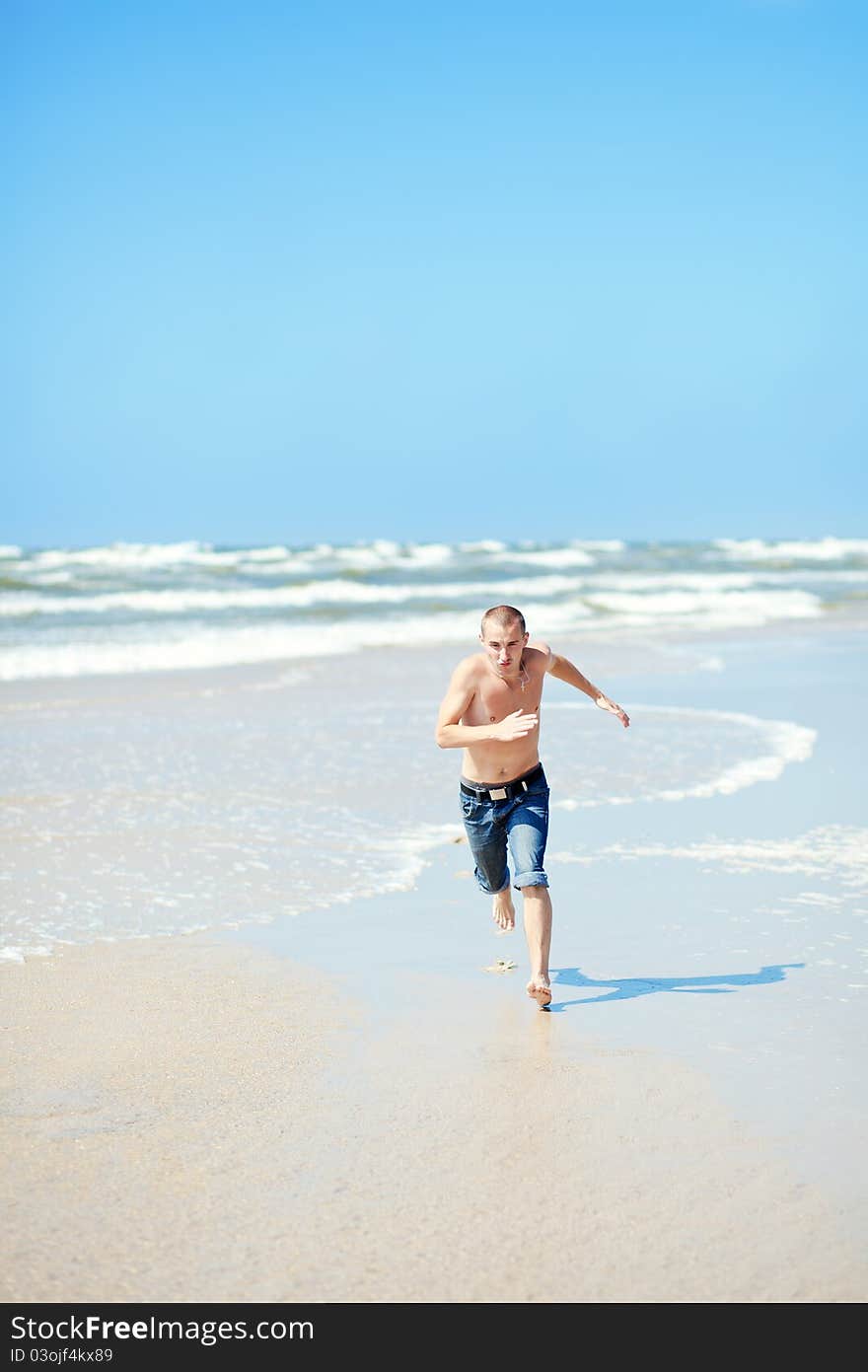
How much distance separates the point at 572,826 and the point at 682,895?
1.49 meters

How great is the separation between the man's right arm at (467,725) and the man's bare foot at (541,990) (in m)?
0.83

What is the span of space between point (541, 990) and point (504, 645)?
121cm

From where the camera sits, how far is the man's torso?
4801mm

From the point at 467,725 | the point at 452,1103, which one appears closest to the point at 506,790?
the point at 467,725

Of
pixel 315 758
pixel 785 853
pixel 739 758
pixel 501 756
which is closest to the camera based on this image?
pixel 501 756

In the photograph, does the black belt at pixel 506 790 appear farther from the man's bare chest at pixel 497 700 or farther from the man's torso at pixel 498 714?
the man's bare chest at pixel 497 700

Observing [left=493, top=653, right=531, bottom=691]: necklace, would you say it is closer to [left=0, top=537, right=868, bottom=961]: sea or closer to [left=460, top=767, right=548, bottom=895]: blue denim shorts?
[left=460, top=767, right=548, bottom=895]: blue denim shorts

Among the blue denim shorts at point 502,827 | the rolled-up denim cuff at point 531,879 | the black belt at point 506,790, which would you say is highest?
the black belt at point 506,790

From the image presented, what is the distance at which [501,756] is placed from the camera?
4.80 m

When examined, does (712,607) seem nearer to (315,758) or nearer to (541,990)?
(315,758)

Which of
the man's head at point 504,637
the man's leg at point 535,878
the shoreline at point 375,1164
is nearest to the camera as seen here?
the shoreline at point 375,1164

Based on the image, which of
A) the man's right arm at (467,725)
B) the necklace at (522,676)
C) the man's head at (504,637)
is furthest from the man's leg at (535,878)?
the man's head at (504,637)

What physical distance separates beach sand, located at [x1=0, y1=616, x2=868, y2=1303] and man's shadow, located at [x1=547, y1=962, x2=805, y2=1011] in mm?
14

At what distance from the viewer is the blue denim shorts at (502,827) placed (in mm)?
4750
